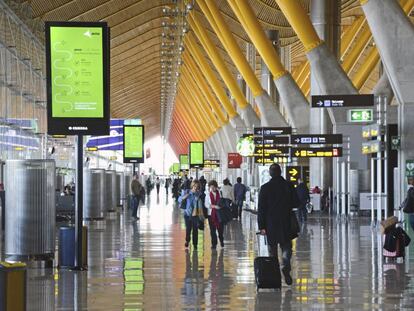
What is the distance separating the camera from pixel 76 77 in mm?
15023

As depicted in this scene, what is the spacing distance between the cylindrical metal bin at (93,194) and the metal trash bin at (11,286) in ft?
78.8

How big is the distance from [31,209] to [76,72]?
2.36 metres

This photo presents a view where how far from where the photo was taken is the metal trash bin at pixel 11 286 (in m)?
8.30

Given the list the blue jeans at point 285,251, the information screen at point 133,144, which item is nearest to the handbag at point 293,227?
the blue jeans at point 285,251

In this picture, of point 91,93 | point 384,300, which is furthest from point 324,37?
point 384,300

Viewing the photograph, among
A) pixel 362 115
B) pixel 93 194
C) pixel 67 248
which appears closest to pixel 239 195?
pixel 93 194

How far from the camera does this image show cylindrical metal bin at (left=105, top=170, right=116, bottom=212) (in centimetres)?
3906

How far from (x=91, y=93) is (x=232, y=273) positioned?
3499mm

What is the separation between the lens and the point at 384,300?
1146 centimetres

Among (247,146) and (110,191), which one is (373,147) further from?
(247,146)

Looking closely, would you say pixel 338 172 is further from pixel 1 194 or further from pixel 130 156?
pixel 1 194

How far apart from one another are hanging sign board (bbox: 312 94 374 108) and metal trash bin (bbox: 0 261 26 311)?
21434 mm

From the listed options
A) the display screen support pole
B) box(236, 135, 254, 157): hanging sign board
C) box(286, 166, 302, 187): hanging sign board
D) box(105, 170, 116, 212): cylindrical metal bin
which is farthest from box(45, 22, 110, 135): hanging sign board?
box(236, 135, 254, 157): hanging sign board

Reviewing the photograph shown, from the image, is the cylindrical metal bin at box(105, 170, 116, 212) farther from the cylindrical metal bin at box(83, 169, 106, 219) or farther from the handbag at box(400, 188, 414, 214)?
the handbag at box(400, 188, 414, 214)
